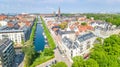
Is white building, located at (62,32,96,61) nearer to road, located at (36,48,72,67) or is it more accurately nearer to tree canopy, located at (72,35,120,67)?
road, located at (36,48,72,67)

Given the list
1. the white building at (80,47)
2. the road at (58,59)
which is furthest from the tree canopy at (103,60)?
the white building at (80,47)

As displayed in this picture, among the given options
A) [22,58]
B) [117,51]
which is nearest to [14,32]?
[22,58]

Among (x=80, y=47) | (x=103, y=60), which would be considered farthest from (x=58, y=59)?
(x=103, y=60)

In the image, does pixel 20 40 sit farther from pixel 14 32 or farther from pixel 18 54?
pixel 18 54

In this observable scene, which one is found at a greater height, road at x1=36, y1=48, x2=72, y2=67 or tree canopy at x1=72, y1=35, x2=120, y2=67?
tree canopy at x1=72, y1=35, x2=120, y2=67

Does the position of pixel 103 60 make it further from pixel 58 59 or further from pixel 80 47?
pixel 80 47

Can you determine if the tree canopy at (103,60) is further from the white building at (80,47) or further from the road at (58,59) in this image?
the white building at (80,47)

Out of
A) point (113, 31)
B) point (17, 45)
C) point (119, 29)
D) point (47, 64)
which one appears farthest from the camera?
point (119, 29)

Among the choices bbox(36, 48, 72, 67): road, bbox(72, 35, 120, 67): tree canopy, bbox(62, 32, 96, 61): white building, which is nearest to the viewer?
bbox(72, 35, 120, 67): tree canopy

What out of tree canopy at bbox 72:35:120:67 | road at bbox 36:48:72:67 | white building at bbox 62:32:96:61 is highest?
tree canopy at bbox 72:35:120:67

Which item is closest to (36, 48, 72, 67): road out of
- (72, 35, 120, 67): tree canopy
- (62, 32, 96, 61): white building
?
(62, 32, 96, 61): white building

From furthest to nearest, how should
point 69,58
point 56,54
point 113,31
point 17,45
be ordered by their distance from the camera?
point 113,31
point 17,45
point 56,54
point 69,58
